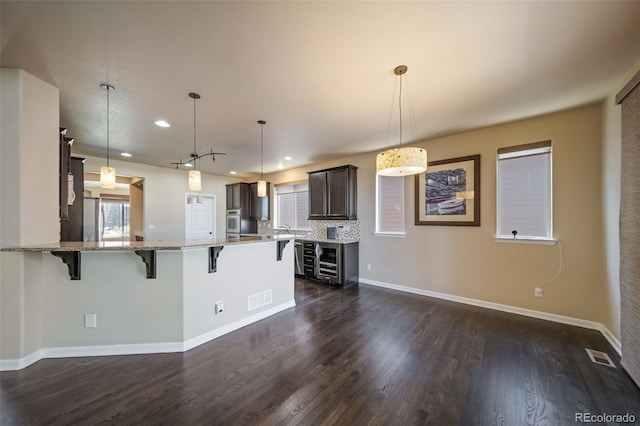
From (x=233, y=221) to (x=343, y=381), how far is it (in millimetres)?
6088

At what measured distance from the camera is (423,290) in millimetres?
4242

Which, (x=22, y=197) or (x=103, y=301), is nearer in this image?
(x=22, y=197)

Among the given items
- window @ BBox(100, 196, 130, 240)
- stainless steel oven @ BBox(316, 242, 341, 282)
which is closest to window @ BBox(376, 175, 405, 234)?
stainless steel oven @ BBox(316, 242, 341, 282)

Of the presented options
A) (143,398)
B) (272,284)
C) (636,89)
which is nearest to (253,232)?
(272,284)

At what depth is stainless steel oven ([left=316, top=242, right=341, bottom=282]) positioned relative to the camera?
15.7 ft

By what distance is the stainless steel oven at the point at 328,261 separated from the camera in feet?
15.7

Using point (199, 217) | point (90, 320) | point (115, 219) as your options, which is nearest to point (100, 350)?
point (90, 320)

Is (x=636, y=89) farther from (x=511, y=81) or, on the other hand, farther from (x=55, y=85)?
(x=55, y=85)

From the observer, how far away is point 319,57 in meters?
2.04

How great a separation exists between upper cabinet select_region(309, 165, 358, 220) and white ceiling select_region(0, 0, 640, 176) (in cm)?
171

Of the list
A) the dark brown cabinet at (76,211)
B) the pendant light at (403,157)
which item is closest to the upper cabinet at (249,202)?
the dark brown cabinet at (76,211)
